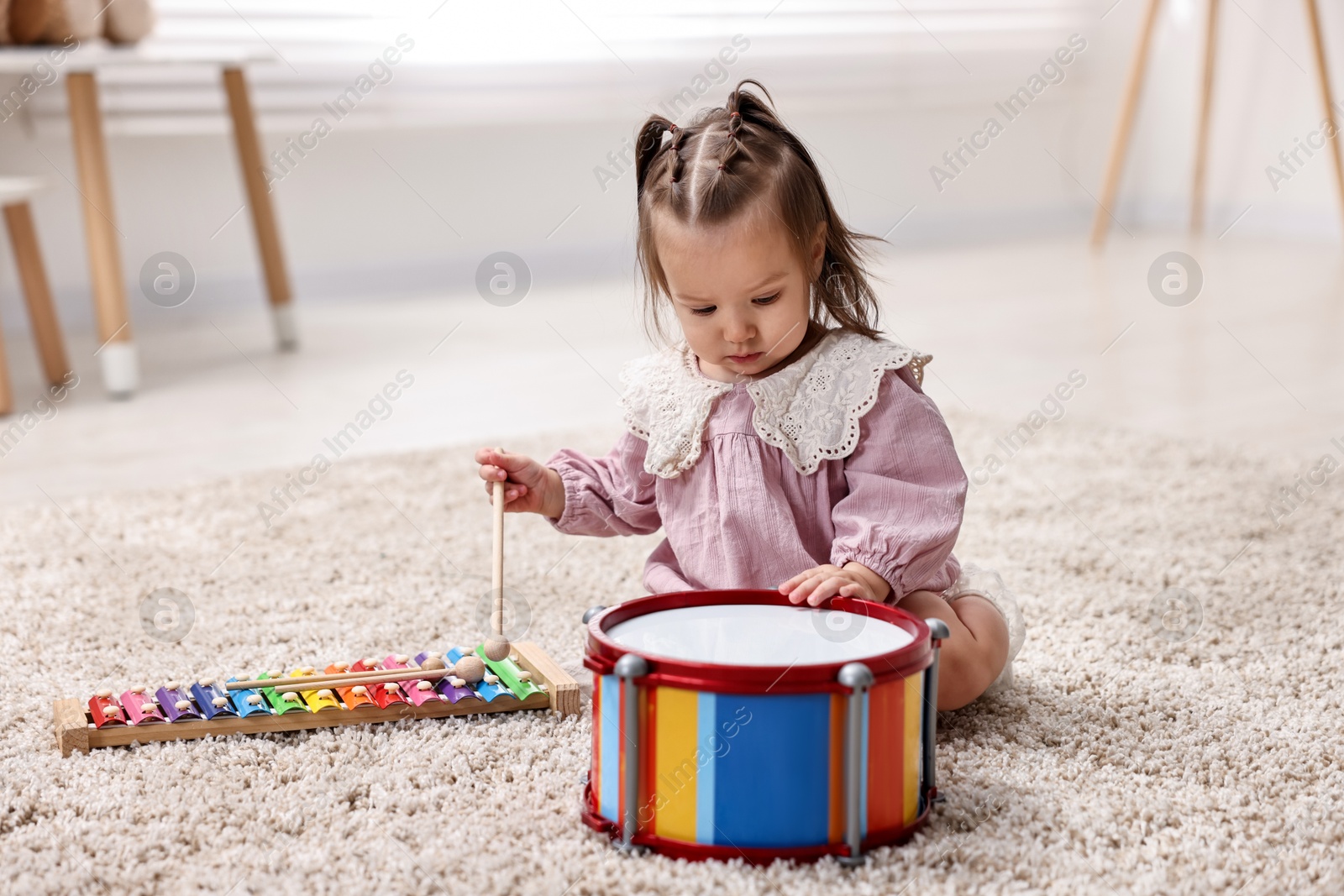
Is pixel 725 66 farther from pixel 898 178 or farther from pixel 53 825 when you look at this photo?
pixel 53 825

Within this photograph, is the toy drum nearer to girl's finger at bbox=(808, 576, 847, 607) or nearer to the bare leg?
girl's finger at bbox=(808, 576, 847, 607)

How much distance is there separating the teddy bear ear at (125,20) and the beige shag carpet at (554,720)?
3.60 feet

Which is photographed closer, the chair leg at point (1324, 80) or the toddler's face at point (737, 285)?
the toddler's face at point (737, 285)

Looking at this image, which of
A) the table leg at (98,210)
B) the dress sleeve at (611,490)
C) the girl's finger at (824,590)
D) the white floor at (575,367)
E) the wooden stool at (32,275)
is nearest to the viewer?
the girl's finger at (824,590)

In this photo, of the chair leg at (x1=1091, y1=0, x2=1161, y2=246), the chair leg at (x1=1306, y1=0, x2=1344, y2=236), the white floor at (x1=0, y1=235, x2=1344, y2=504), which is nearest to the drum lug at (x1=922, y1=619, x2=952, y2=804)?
the white floor at (x1=0, y1=235, x2=1344, y2=504)

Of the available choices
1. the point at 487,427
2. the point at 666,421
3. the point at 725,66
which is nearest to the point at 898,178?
the point at 725,66

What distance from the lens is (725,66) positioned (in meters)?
3.83

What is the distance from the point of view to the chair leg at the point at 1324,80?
337 cm

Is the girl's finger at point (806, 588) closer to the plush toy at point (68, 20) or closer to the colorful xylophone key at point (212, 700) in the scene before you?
the colorful xylophone key at point (212, 700)

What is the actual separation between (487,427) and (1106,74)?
3270mm

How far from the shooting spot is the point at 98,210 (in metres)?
2.16

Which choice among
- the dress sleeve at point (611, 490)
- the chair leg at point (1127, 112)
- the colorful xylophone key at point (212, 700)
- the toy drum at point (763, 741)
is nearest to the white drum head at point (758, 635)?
the toy drum at point (763, 741)

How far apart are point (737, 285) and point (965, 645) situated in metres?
0.31

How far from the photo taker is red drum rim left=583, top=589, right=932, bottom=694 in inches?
29.1
